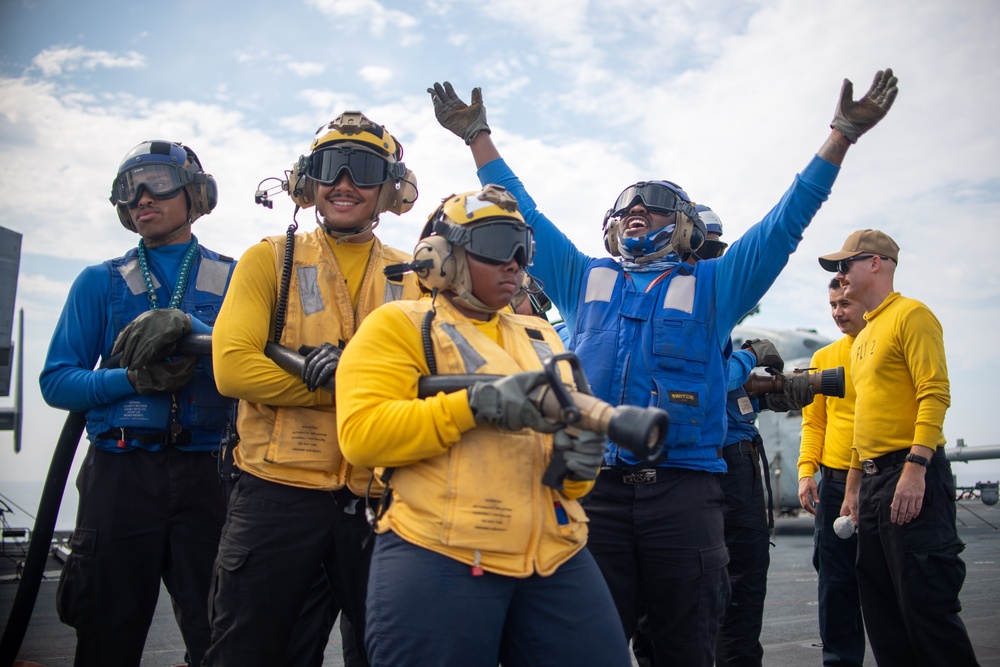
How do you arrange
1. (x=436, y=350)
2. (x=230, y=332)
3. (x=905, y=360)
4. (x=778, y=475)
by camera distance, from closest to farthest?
(x=436, y=350) → (x=230, y=332) → (x=905, y=360) → (x=778, y=475)

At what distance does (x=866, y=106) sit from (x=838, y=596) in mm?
3399

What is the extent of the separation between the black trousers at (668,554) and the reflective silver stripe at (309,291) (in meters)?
1.53

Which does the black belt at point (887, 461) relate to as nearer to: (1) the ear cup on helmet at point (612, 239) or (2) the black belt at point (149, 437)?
(1) the ear cup on helmet at point (612, 239)

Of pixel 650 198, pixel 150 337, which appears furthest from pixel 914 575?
pixel 150 337

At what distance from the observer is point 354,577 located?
340 cm

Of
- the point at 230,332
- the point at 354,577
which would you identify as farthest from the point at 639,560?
the point at 230,332

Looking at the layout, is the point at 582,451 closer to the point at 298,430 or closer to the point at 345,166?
the point at 298,430

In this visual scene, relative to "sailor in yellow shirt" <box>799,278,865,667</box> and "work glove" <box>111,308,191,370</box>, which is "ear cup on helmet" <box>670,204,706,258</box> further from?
"work glove" <box>111,308,191,370</box>

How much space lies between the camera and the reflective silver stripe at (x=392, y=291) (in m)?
3.65

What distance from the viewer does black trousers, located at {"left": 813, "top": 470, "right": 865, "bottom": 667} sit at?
5477 millimetres

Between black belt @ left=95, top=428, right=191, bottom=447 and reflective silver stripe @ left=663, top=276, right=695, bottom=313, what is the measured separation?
236cm

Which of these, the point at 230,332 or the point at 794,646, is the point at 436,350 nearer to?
the point at 230,332

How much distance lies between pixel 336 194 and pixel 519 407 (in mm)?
1608

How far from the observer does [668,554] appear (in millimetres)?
3766
